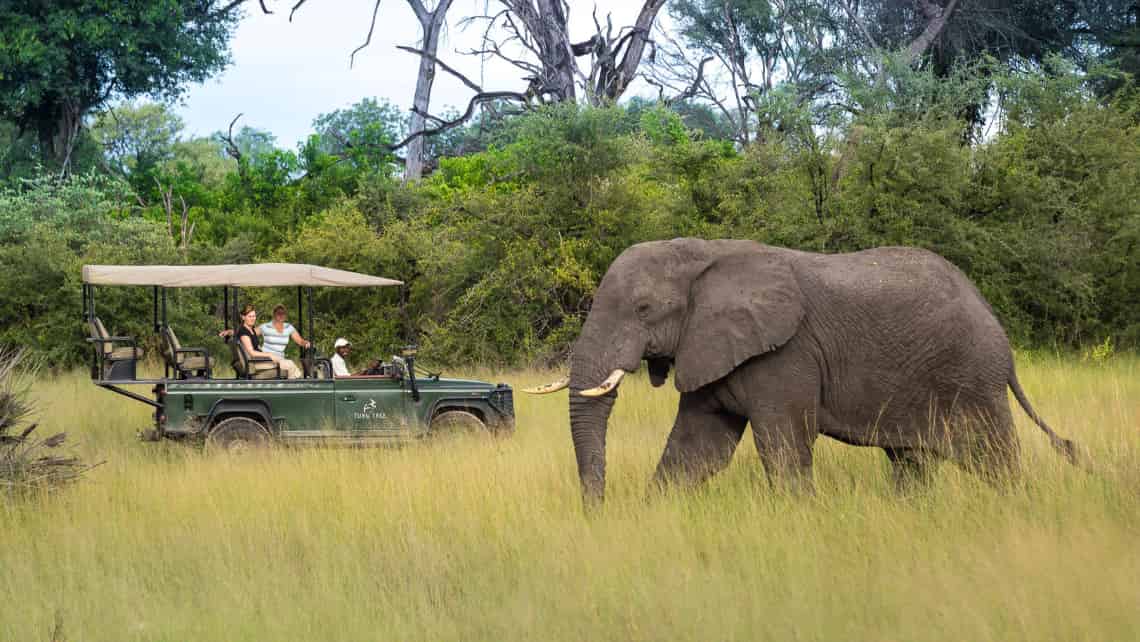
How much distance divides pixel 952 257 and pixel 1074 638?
13.2 metres

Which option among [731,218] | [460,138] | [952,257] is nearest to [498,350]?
[731,218]

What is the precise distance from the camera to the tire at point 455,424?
1275cm

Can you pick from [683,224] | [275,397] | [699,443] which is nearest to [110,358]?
[275,397]

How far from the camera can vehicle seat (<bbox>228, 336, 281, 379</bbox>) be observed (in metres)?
13.1

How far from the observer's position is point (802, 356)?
813 cm

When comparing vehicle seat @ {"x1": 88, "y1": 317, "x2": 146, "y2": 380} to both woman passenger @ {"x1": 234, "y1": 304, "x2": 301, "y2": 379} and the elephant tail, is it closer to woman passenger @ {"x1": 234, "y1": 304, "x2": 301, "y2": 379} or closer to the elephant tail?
woman passenger @ {"x1": 234, "y1": 304, "x2": 301, "y2": 379}

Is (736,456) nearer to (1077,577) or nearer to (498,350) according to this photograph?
(1077,577)

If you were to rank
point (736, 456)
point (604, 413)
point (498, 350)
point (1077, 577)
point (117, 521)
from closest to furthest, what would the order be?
point (1077, 577), point (604, 413), point (117, 521), point (736, 456), point (498, 350)

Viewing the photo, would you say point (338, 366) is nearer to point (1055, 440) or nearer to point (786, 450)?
point (786, 450)

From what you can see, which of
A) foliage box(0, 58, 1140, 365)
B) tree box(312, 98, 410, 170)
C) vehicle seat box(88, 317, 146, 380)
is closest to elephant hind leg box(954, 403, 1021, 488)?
vehicle seat box(88, 317, 146, 380)

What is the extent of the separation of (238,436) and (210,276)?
1.69 m

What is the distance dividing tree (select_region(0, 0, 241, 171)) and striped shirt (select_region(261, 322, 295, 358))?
20919mm

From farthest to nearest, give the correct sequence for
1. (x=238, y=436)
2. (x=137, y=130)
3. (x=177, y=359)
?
(x=137, y=130) → (x=177, y=359) → (x=238, y=436)

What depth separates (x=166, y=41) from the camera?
115 feet
